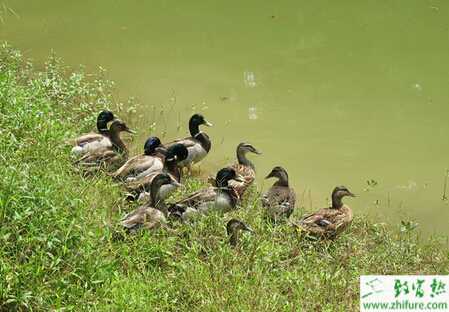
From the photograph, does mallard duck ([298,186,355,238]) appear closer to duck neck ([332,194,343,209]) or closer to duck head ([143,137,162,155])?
duck neck ([332,194,343,209])

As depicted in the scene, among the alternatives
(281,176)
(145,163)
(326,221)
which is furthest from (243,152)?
(326,221)

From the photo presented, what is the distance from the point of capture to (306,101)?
9648 millimetres

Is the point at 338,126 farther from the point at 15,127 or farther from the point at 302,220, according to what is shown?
the point at 15,127

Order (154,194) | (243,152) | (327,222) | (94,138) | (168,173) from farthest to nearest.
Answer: (243,152) < (94,138) < (168,173) < (327,222) < (154,194)

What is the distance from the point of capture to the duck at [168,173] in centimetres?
691

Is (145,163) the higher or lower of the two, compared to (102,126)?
lower

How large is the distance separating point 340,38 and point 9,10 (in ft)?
17.4

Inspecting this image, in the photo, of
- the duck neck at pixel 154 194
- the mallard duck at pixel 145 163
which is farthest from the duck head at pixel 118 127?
the duck neck at pixel 154 194

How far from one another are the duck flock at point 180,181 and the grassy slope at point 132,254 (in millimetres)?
165

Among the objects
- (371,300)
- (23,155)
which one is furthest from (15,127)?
(371,300)

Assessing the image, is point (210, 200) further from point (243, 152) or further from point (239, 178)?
point (243, 152)

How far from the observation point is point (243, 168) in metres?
7.75

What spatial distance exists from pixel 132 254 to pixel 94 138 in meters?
2.28

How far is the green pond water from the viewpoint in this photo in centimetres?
817
